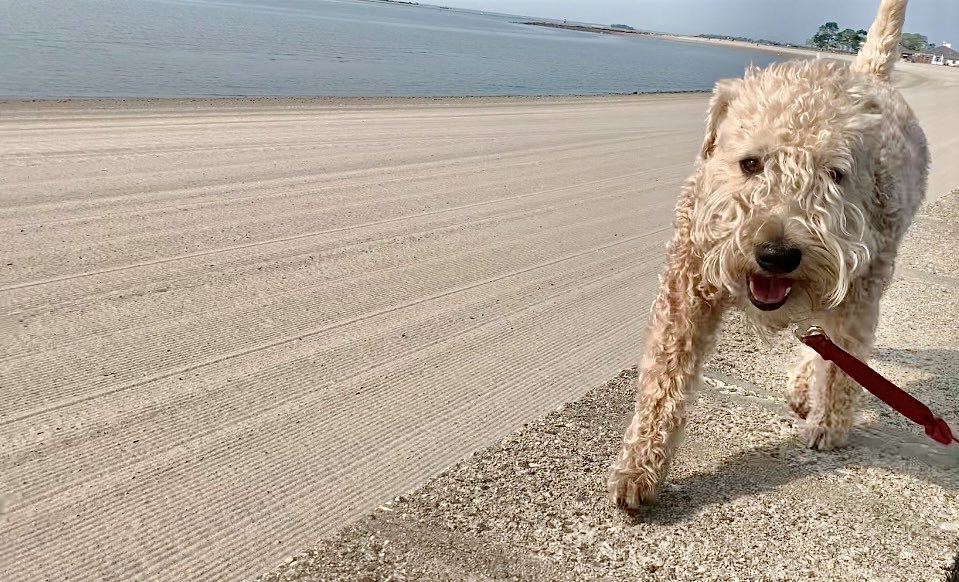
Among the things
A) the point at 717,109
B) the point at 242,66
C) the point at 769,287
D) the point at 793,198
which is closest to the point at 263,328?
the point at 717,109

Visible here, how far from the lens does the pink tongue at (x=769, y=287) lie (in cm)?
247

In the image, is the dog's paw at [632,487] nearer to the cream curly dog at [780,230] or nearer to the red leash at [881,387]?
the cream curly dog at [780,230]

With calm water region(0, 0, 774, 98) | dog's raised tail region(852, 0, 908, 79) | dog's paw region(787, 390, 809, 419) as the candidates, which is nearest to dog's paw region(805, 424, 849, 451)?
dog's paw region(787, 390, 809, 419)

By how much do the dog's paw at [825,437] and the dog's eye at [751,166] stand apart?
4.30 ft

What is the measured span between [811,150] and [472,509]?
1798 mm

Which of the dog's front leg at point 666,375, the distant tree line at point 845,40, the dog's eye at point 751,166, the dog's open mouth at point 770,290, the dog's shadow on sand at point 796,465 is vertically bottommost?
the dog's shadow on sand at point 796,465

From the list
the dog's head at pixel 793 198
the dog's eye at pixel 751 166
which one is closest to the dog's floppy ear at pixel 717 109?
the dog's head at pixel 793 198

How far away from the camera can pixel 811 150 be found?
8.16 ft

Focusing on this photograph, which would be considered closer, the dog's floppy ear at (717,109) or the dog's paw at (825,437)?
the dog's floppy ear at (717,109)

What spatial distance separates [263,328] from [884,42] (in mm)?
3875

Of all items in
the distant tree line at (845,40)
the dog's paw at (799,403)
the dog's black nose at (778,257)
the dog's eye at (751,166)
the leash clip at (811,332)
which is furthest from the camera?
the distant tree line at (845,40)

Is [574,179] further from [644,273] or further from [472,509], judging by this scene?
[472,509]

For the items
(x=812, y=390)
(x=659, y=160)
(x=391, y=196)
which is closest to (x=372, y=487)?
(x=812, y=390)

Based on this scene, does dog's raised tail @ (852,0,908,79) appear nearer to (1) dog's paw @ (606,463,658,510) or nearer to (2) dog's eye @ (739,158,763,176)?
(2) dog's eye @ (739,158,763,176)
